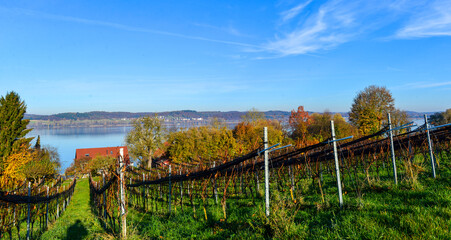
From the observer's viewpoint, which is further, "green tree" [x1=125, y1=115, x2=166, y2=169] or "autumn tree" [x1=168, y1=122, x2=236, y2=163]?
"green tree" [x1=125, y1=115, x2=166, y2=169]

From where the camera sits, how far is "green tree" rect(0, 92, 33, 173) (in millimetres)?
29656

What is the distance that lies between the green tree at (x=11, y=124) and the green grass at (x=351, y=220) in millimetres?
32965

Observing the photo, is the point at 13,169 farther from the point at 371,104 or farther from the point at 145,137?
the point at 371,104

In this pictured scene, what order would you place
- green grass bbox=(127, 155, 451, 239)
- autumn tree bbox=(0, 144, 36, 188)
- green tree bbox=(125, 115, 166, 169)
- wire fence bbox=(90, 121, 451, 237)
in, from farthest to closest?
green tree bbox=(125, 115, 166, 169)
autumn tree bbox=(0, 144, 36, 188)
wire fence bbox=(90, 121, 451, 237)
green grass bbox=(127, 155, 451, 239)

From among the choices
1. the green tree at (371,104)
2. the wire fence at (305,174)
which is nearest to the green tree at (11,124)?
the wire fence at (305,174)

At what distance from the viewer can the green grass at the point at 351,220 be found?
368 centimetres

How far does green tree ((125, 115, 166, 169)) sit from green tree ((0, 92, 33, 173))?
2109 cm

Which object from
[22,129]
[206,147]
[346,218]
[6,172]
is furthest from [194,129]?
[346,218]

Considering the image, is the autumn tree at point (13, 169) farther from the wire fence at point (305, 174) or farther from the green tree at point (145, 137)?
the green tree at point (145, 137)

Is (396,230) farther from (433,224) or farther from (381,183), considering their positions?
(381,183)

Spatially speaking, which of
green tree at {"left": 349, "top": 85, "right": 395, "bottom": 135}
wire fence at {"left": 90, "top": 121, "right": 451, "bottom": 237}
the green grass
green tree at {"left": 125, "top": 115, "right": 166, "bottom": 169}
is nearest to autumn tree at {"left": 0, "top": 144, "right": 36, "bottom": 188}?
wire fence at {"left": 90, "top": 121, "right": 451, "bottom": 237}

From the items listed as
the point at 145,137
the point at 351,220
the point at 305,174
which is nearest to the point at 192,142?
the point at 145,137

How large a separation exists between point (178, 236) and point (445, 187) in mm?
6056

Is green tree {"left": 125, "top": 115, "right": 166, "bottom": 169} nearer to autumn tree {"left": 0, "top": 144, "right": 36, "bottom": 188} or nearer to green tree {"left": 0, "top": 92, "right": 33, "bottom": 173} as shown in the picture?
green tree {"left": 0, "top": 92, "right": 33, "bottom": 173}
